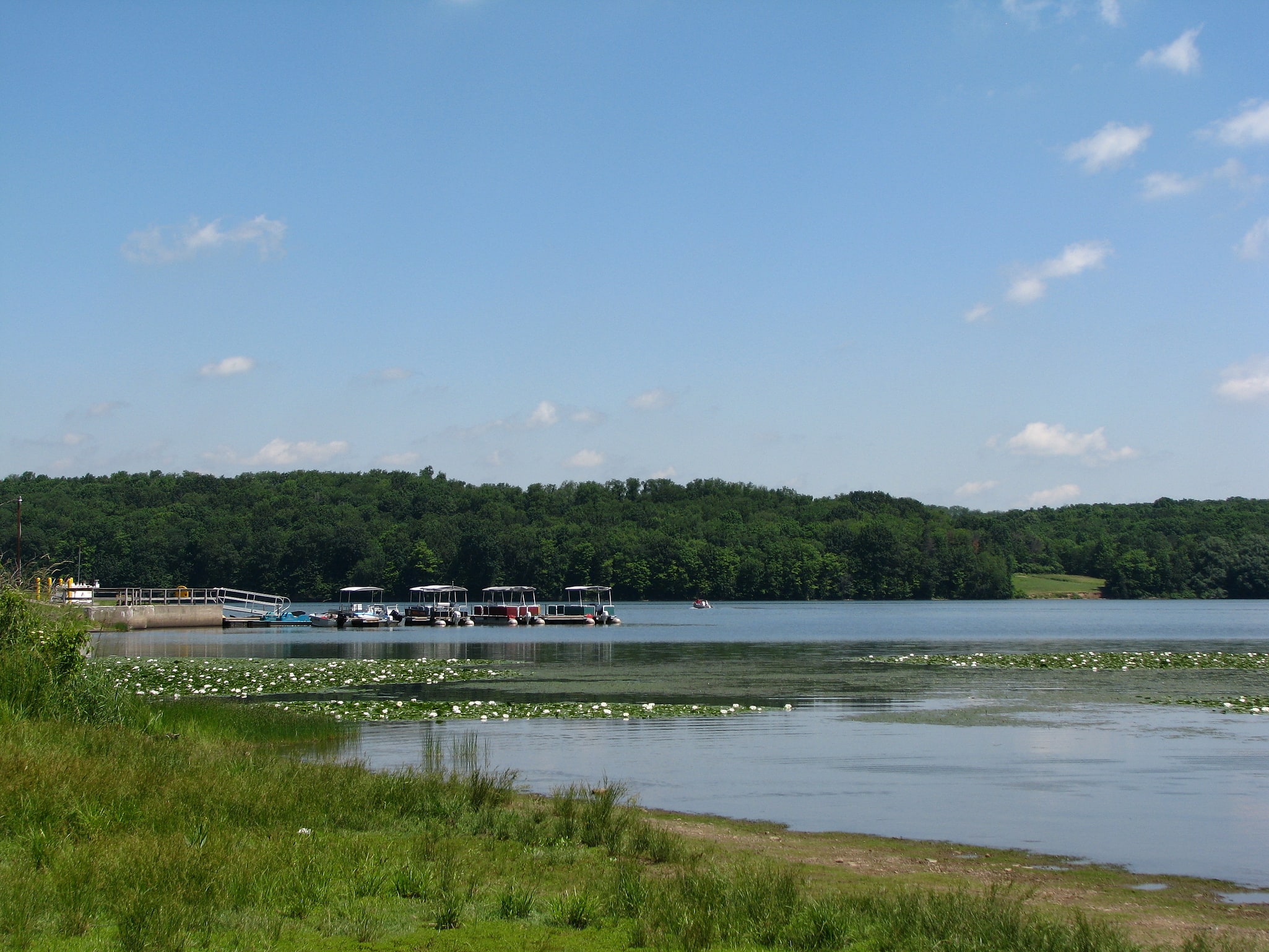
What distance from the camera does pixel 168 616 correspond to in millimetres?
99562

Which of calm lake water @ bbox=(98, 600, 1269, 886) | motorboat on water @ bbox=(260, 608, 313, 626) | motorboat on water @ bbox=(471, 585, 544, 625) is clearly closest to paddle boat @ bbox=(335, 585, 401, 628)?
motorboat on water @ bbox=(260, 608, 313, 626)

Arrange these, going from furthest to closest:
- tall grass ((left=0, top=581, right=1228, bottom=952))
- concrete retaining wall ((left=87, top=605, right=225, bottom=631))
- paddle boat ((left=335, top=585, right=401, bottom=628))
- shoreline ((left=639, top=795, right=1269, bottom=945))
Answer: paddle boat ((left=335, top=585, right=401, bottom=628)), concrete retaining wall ((left=87, top=605, right=225, bottom=631)), shoreline ((left=639, top=795, right=1269, bottom=945)), tall grass ((left=0, top=581, right=1228, bottom=952))

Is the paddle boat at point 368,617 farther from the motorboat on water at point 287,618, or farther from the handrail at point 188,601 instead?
the handrail at point 188,601

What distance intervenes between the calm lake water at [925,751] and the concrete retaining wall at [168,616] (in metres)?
36.4

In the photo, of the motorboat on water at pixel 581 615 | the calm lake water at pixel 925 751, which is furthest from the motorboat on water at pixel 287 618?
the calm lake water at pixel 925 751

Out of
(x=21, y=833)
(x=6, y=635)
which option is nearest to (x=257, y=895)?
(x=21, y=833)

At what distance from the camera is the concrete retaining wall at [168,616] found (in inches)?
3585

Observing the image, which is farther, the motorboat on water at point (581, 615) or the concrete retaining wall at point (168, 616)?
the motorboat on water at point (581, 615)

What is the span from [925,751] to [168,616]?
88428mm

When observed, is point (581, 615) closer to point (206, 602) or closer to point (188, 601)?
point (206, 602)

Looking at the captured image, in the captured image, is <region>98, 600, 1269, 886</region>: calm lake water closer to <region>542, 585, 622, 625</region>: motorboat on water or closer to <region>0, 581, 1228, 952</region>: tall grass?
<region>0, 581, 1228, 952</region>: tall grass

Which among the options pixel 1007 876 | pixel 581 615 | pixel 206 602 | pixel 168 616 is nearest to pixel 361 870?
pixel 1007 876

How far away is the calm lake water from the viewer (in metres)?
16.7

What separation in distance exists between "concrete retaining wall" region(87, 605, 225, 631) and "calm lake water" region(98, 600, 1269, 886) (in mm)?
36417
